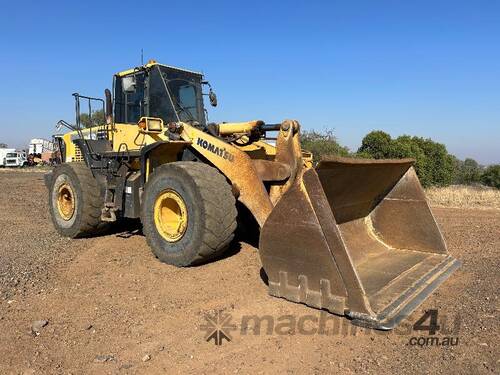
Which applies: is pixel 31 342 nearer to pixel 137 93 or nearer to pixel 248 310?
pixel 248 310

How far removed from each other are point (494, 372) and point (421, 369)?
1.51 ft

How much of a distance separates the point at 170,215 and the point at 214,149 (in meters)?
1.01

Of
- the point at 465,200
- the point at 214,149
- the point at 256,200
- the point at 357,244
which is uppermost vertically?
the point at 214,149

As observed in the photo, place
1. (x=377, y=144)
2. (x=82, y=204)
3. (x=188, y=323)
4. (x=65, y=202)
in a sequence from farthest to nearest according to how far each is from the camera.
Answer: (x=377, y=144) → (x=65, y=202) → (x=82, y=204) → (x=188, y=323)

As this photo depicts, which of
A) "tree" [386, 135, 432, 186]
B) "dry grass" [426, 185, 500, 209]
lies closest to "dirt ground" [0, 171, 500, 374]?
"dry grass" [426, 185, 500, 209]

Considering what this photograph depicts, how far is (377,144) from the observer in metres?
19.0

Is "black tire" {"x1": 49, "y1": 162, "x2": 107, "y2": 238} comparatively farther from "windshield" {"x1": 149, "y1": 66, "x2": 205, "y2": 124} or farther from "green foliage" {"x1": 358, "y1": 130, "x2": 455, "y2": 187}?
"green foliage" {"x1": 358, "y1": 130, "x2": 455, "y2": 187}

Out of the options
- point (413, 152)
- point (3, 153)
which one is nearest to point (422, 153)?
point (413, 152)

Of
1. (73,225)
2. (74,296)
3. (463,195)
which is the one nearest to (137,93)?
(73,225)

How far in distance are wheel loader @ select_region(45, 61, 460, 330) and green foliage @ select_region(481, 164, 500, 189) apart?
748 inches

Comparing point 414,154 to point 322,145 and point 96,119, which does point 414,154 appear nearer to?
point 322,145

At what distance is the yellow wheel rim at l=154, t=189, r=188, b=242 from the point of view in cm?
536

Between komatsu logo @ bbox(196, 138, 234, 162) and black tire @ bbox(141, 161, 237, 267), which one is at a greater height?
komatsu logo @ bbox(196, 138, 234, 162)

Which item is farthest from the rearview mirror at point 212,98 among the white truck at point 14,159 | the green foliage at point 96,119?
the white truck at point 14,159
